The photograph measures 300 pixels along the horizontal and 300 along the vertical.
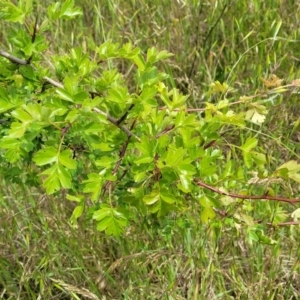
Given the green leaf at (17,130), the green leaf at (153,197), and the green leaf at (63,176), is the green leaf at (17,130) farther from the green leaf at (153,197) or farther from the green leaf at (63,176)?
the green leaf at (153,197)

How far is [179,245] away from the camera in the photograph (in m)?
1.61

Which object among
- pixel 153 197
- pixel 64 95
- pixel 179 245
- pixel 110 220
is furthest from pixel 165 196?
pixel 179 245

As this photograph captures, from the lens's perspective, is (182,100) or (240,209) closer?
(182,100)

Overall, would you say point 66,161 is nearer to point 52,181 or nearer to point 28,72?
point 52,181

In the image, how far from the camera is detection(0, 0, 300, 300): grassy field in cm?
144

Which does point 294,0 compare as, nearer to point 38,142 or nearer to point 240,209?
point 240,209

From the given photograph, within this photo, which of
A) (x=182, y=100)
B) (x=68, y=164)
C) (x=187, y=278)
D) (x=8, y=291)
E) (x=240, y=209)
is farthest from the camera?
(x=8, y=291)

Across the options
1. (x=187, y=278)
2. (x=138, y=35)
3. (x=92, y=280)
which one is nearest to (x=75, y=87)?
(x=187, y=278)

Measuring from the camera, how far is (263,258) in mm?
1608

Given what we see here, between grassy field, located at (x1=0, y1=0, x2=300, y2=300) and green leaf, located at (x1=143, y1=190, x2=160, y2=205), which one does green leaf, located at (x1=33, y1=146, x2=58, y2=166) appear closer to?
green leaf, located at (x1=143, y1=190, x2=160, y2=205)

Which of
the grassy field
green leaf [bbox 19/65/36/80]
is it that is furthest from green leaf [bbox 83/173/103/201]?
the grassy field

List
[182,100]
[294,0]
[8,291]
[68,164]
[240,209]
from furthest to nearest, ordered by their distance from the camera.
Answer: [294,0] < [8,291] < [240,209] < [182,100] < [68,164]

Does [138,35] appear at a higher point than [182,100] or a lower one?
lower

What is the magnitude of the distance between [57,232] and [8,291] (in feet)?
0.75
